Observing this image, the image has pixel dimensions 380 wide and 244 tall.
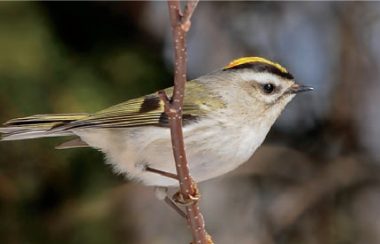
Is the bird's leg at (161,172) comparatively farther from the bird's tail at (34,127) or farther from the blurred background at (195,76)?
the blurred background at (195,76)

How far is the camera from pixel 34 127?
2.95 meters

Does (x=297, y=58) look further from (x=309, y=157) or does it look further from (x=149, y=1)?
(x=149, y=1)

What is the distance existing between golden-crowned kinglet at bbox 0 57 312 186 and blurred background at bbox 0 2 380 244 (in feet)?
3.03

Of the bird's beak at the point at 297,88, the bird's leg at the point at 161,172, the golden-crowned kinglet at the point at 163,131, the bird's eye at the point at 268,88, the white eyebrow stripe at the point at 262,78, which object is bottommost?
the bird's leg at the point at 161,172

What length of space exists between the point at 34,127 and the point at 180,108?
1.03m

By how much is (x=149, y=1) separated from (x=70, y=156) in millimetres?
1082

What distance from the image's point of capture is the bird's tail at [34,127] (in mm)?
2891

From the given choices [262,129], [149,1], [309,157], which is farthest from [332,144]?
[262,129]

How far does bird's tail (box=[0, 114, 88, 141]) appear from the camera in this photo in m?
2.89

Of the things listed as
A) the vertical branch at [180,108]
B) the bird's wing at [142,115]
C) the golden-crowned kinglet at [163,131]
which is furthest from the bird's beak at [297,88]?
the vertical branch at [180,108]

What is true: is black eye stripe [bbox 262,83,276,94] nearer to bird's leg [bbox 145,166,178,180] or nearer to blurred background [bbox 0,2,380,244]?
bird's leg [bbox 145,166,178,180]

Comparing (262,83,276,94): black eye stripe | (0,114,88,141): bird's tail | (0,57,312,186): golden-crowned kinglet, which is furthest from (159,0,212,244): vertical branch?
(262,83,276,94): black eye stripe

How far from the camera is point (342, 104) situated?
5109 mm

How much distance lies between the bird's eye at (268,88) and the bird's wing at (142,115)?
0.78 ft
